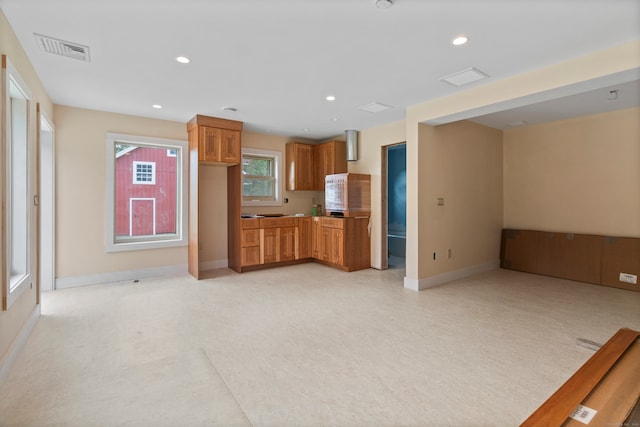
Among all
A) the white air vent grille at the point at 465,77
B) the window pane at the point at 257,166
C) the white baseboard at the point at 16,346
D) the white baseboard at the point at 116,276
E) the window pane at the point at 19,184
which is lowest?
the white baseboard at the point at 16,346

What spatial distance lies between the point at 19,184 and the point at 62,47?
128cm

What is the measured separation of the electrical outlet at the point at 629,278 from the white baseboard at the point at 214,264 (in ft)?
20.1

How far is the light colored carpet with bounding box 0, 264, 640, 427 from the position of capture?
181 centimetres

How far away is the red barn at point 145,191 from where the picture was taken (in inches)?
193

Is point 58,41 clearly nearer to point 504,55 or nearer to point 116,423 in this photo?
point 116,423

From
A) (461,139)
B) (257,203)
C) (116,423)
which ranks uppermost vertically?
(461,139)

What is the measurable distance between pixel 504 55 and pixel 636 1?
87cm

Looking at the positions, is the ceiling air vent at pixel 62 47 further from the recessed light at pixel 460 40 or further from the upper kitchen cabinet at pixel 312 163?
the upper kitchen cabinet at pixel 312 163

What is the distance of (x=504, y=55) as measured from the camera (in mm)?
2807

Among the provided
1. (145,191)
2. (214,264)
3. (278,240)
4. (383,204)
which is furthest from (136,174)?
(383,204)

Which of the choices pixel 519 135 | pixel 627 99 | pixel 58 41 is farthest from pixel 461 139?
pixel 58 41

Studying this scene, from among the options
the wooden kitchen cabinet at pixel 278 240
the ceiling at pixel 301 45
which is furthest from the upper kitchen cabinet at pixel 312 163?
the ceiling at pixel 301 45

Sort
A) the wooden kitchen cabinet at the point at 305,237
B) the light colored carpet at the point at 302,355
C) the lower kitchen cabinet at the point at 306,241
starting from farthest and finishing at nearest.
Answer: the wooden kitchen cabinet at the point at 305,237 → the lower kitchen cabinet at the point at 306,241 → the light colored carpet at the point at 302,355

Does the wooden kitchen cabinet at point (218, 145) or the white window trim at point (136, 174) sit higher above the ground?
the wooden kitchen cabinet at point (218, 145)
